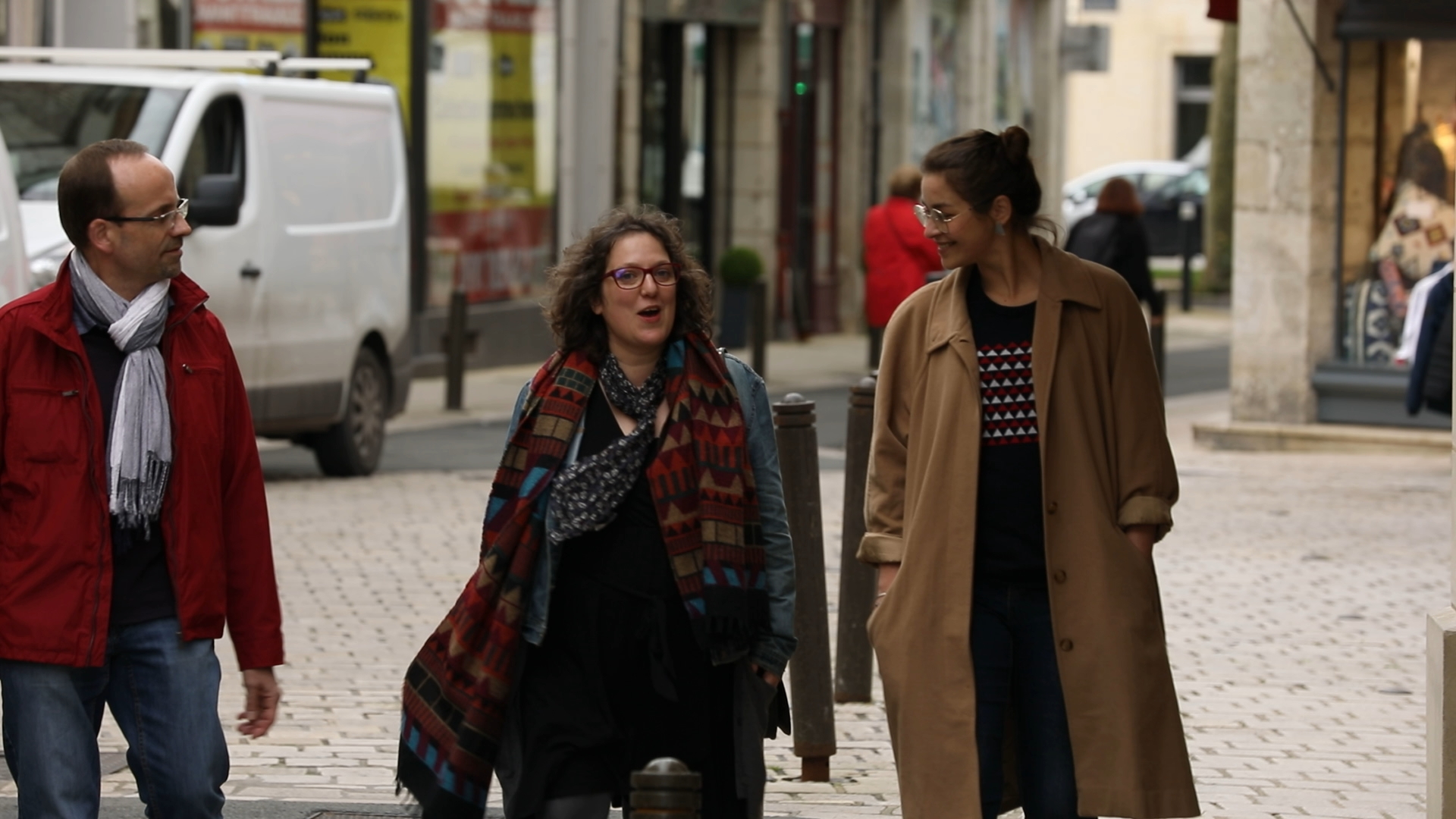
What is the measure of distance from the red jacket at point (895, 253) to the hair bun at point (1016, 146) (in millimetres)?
11699

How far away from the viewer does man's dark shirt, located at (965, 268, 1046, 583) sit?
4.69m

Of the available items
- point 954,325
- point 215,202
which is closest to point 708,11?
point 215,202

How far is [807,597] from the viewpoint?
681 centimetres

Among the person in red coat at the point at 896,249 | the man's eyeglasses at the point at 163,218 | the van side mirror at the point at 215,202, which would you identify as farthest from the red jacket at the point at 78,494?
the person in red coat at the point at 896,249

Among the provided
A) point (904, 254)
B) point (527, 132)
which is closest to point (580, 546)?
point (904, 254)

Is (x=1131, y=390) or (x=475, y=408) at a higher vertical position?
(x=1131, y=390)

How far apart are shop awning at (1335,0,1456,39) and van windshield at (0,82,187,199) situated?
291 inches

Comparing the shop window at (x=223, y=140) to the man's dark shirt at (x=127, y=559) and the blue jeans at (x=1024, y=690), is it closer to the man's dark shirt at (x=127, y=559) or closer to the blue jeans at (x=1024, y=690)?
the man's dark shirt at (x=127, y=559)

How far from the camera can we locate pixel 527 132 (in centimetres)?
2209

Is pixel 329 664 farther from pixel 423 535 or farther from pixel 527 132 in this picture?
pixel 527 132

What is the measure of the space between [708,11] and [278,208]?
39.0ft

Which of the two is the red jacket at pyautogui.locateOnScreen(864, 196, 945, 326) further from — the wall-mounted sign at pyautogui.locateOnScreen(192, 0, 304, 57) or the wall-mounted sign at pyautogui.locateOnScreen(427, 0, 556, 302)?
the wall-mounted sign at pyautogui.locateOnScreen(192, 0, 304, 57)

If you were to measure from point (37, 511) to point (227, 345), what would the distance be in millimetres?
504

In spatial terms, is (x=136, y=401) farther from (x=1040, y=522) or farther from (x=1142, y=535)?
(x=1142, y=535)
